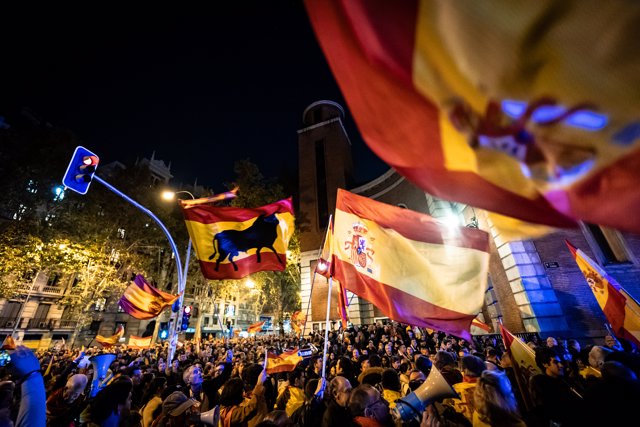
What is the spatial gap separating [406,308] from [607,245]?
526 inches

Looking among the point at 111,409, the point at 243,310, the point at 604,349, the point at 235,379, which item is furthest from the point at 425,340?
the point at 243,310

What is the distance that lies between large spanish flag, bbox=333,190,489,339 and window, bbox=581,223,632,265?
1173 centimetres

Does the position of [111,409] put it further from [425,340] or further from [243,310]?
[243,310]

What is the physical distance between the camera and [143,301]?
1093cm

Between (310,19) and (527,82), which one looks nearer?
(527,82)

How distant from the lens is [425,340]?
13555 millimetres

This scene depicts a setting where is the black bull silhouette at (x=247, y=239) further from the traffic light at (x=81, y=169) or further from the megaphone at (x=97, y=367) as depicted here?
the traffic light at (x=81, y=169)

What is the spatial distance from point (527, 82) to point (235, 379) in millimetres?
4700

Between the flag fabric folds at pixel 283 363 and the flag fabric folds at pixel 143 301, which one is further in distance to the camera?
the flag fabric folds at pixel 143 301

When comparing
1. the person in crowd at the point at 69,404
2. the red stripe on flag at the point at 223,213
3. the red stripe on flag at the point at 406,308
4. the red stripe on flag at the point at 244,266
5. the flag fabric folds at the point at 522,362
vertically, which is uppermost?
the red stripe on flag at the point at 223,213

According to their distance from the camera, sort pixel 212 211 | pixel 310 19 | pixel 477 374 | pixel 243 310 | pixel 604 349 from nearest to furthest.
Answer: pixel 310 19, pixel 477 374, pixel 604 349, pixel 212 211, pixel 243 310

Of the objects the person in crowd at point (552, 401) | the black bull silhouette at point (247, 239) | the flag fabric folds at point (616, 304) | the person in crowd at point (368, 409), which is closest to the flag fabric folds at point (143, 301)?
the black bull silhouette at point (247, 239)

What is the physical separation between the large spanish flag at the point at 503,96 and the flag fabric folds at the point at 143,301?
37.7 feet

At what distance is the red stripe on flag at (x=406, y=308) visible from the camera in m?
4.61
